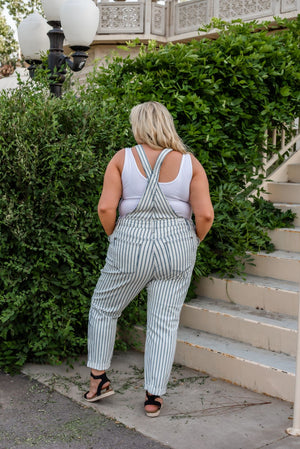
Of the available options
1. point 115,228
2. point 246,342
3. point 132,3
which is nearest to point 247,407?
point 246,342

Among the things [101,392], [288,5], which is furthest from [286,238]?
[288,5]

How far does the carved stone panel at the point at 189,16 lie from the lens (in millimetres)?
18984

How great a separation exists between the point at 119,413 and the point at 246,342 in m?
1.19

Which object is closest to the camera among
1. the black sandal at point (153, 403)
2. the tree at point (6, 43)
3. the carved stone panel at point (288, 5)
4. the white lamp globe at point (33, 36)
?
the black sandal at point (153, 403)

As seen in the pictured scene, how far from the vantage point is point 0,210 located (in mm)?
3713

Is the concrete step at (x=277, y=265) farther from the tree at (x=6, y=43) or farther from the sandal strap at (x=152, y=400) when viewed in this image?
the tree at (x=6, y=43)

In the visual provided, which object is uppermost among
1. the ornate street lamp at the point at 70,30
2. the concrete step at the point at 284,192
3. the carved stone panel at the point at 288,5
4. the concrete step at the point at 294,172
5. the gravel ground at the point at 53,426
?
the carved stone panel at the point at 288,5

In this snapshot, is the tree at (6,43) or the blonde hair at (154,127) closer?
the blonde hair at (154,127)

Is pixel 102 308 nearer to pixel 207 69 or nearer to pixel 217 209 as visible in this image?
pixel 217 209

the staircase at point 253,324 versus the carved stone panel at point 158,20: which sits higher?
the carved stone panel at point 158,20

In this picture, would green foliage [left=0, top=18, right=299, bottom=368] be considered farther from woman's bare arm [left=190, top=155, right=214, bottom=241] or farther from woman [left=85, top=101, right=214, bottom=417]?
woman's bare arm [left=190, top=155, right=214, bottom=241]

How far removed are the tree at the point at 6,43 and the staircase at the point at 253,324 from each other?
2791cm

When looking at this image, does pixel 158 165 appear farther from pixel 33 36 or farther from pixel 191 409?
pixel 33 36

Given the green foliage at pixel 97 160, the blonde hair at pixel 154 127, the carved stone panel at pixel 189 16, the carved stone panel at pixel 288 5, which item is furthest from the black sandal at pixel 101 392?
the carved stone panel at pixel 189 16
